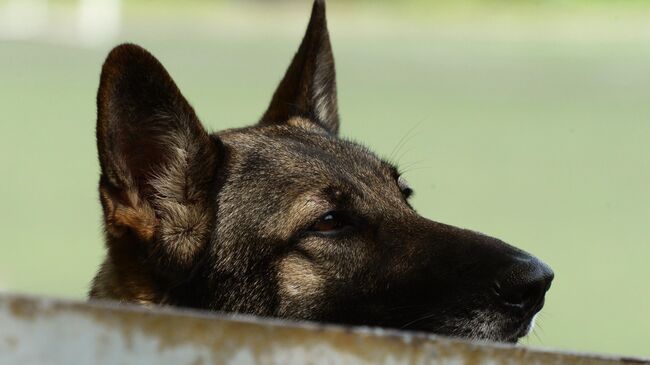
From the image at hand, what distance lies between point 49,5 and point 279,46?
7.67m

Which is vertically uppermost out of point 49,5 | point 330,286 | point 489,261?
point 489,261

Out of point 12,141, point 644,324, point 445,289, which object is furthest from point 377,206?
point 12,141

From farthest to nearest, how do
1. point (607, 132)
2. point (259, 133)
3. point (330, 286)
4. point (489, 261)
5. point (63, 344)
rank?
1. point (607, 132)
2. point (259, 133)
3. point (330, 286)
4. point (489, 261)
5. point (63, 344)

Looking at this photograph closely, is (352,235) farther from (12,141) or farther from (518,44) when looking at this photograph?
(518,44)

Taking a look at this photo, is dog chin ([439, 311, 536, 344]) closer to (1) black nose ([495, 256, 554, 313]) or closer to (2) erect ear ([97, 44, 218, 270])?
(1) black nose ([495, 256, 554, 313])

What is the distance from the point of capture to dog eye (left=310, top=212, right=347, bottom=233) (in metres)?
4.26

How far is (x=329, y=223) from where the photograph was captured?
4.28m

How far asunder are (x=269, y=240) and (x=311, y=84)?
141 centimetres

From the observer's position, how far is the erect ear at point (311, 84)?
5.24 metres

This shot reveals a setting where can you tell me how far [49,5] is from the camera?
2953 centimetres

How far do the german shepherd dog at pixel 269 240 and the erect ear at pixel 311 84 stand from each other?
2.67 feet

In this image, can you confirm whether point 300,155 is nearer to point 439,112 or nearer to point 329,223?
point 329,223

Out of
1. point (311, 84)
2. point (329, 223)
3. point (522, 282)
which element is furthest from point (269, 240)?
point (311, 84)

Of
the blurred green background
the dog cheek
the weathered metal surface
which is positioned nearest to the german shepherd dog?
the dog cheek
